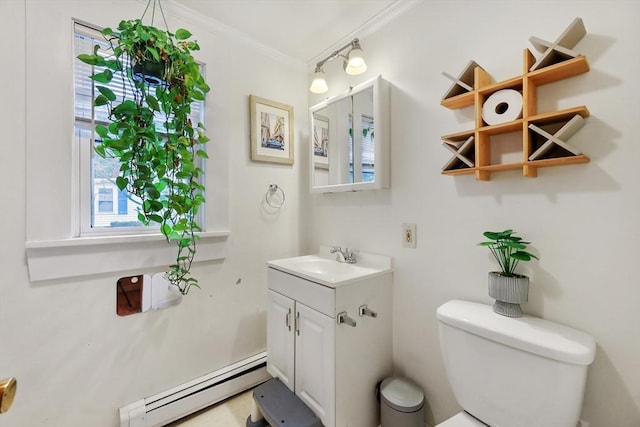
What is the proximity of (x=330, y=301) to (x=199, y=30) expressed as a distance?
66.8 inches

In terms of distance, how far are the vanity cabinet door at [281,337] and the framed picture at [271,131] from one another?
91 centimetres

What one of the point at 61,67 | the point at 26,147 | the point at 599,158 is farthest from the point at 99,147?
the point at 599,158

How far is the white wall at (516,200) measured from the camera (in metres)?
0.88

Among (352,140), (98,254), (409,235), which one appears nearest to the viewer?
(98,254)

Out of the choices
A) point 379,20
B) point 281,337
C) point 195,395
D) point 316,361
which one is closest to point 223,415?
point 195,395

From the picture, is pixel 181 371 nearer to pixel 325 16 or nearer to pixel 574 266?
pixel 574 266

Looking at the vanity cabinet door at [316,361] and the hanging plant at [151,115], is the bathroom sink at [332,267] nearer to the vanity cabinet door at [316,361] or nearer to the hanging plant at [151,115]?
the vanity cabinet door at [316,361]

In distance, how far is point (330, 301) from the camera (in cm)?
124

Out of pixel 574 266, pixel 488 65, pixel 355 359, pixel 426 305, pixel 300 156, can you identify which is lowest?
pixel 355 359

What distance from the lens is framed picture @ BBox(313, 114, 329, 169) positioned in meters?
1.83

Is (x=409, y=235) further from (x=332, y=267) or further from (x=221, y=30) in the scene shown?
(x=221, y=30)

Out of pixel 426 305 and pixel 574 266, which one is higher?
pixel 574 266

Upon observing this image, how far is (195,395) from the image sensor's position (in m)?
1.52

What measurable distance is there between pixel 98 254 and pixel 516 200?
1871 mm
